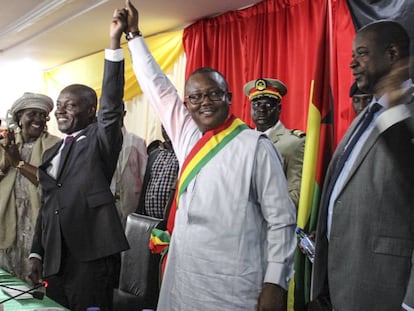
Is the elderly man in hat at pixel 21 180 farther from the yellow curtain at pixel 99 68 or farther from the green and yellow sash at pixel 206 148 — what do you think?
the yellow curtain at pixel 99 68

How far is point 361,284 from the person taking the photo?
4.27 ft

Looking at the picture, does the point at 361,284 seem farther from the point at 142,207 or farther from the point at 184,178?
the point at 142,207

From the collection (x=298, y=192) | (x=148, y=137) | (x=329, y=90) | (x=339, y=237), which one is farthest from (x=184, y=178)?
(x=148, y=137)

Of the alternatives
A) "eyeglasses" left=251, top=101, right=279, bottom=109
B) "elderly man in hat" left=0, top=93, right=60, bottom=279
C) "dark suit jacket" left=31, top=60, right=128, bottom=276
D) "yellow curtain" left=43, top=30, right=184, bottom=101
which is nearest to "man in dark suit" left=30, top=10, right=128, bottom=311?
"dark suit jacket" left=31, top=60, right=128, bottom=276

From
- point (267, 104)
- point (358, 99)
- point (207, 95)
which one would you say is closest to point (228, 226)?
point (207, 95)

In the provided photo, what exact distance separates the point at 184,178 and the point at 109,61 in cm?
55

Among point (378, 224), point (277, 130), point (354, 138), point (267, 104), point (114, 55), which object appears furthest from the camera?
point (267, 104)

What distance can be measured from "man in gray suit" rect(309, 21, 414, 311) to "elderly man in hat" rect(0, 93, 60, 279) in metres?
1.74

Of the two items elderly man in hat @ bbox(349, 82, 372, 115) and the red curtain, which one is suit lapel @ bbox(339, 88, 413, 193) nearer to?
elderly man in hat @ bbox(349, 82, 372, 115)

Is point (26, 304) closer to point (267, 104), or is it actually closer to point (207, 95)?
point (207, 95)

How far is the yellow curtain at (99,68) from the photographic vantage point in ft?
14.4

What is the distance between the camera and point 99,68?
5.43 m

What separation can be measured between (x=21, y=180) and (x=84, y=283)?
1.11 m

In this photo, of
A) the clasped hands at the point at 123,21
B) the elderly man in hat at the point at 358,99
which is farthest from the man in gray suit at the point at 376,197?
the elderly man in hat at the point at 358,99
